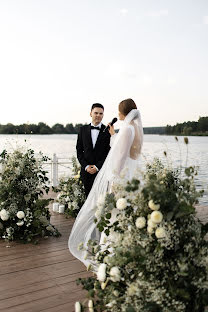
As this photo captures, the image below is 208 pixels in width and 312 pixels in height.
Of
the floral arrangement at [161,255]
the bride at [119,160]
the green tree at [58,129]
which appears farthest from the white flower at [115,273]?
the green tree at [58,129]

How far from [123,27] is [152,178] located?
745cm

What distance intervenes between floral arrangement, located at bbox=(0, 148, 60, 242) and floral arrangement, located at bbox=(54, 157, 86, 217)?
115 cm

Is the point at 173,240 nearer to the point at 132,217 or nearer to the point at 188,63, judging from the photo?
the point at 132,217

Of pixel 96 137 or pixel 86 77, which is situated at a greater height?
pixel 86 77

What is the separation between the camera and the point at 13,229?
396 cm

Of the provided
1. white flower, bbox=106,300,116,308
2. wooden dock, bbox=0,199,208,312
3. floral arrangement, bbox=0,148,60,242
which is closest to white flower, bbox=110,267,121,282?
white flower, bbox=106,300,116,308

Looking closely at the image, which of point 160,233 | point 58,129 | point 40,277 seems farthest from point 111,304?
point 58,129

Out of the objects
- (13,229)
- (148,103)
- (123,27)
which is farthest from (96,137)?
(148,103)

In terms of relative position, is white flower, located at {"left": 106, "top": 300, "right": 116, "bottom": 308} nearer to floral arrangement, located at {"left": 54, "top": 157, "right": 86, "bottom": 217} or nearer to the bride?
the bride

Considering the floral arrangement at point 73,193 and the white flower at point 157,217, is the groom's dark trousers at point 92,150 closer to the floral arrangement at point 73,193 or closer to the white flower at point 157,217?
the floral arrangement at point 73,193

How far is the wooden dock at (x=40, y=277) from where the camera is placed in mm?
2496

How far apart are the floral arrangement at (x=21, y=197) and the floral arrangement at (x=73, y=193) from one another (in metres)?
1.15

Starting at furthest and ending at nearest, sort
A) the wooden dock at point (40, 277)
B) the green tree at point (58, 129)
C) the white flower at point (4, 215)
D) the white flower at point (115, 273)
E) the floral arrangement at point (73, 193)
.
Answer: the green tree at point (58, 129) → the floral arrangement at point (73, 193) → the white flower at point (4, 215) → the wooden dock at point (40, 277) → the white flower at point (115, 273)

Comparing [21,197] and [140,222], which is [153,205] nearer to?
[140,222]
